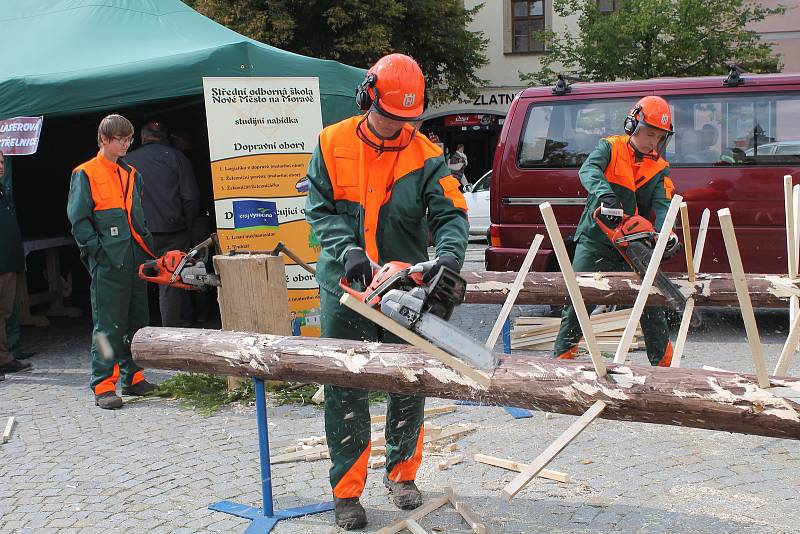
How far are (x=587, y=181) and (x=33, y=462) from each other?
362 cm

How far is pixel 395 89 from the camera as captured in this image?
3203mm

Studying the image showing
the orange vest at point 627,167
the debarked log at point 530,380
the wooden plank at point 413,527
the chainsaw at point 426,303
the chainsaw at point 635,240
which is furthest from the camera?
the orange vest at point 627,167

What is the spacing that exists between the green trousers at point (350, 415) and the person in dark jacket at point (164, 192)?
4.05 m

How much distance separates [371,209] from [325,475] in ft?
4.91

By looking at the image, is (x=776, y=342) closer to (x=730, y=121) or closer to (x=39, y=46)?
(x=730, y=121)

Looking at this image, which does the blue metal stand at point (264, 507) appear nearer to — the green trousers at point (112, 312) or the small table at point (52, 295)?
the green trousers at point (112, 312)

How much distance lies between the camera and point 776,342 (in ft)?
22.2

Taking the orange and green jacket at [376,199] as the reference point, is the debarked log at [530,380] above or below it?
below

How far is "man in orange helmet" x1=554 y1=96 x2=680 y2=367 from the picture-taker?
5008mm

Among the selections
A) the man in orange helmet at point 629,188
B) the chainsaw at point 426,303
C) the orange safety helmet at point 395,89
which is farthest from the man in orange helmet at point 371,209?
the man in orange helmet at point 629,188

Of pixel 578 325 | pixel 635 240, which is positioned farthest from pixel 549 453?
pixel 578 325

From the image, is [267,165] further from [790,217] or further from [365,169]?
[790,217]

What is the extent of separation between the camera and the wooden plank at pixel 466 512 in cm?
335

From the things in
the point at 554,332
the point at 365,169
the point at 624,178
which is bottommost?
the point at 554,332
